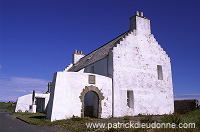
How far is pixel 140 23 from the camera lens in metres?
20.7

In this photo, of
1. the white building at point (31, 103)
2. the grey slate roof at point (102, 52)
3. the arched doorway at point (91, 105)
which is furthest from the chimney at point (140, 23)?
the white building at point (31, 103)

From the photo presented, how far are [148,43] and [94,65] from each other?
644cm

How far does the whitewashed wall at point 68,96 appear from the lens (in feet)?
49.5

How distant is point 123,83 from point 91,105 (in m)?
3.87

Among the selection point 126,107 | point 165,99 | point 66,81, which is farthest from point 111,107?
point 165,99

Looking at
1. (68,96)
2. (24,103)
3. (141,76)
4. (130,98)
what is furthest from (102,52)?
(24,103)

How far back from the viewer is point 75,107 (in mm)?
15625

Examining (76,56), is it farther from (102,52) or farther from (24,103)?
(24,103)

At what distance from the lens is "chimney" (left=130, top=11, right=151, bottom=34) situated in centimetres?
2039

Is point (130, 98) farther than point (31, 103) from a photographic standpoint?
No

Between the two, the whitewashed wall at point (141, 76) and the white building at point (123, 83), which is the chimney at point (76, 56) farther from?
the whitewashed wall at point (141, 76)

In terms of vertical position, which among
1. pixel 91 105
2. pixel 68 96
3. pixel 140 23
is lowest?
pixel 91 105

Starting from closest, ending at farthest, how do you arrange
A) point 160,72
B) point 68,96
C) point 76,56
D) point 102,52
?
point 68,96
point 160,72
point 102,52
point 76,56

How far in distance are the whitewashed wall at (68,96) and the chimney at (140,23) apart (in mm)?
7609
